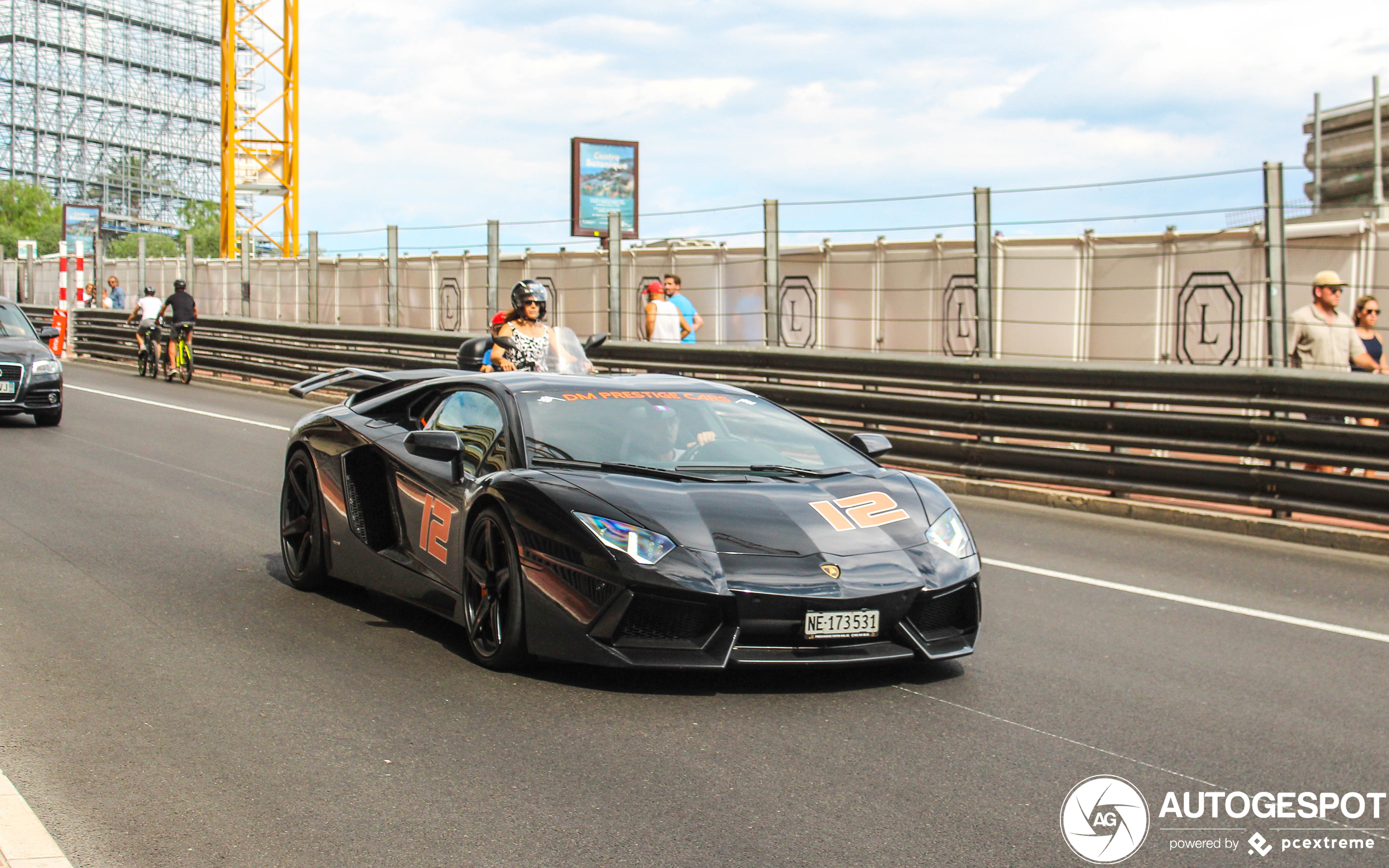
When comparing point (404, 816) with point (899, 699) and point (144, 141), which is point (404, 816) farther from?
point (144, 141)

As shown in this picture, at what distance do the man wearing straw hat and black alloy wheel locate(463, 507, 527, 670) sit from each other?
25.4 ft

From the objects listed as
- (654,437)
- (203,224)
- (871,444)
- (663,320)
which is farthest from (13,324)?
(203,224)

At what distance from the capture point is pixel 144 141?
11600 centimetres

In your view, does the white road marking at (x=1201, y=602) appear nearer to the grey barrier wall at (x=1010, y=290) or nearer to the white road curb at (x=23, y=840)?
the white road curb at (x=23, y=840)

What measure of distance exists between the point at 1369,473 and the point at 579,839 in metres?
8.27

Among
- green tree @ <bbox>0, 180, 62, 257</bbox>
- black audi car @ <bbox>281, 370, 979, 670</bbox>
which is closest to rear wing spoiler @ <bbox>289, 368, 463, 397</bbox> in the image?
black audi car @ <bbox>281, 370, 979, 670</bbox>

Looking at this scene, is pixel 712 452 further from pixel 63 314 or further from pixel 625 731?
pixel 63 314

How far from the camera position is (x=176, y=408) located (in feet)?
65.2

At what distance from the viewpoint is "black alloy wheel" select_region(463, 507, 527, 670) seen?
5.46 m

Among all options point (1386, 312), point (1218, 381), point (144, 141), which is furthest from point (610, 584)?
point (144, 141)

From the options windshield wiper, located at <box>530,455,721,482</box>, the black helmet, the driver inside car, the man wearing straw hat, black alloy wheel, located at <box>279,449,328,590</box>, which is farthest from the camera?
the man wearing straw hat

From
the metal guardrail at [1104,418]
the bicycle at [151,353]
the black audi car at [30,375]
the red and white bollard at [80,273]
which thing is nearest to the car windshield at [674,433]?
the metal guardrail at [1104,418]

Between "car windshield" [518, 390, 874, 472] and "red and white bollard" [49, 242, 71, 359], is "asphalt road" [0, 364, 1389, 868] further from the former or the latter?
"red and white bollard" [49, 242, 71, 359]

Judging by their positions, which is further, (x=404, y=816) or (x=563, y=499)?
(x=563, y=499)
